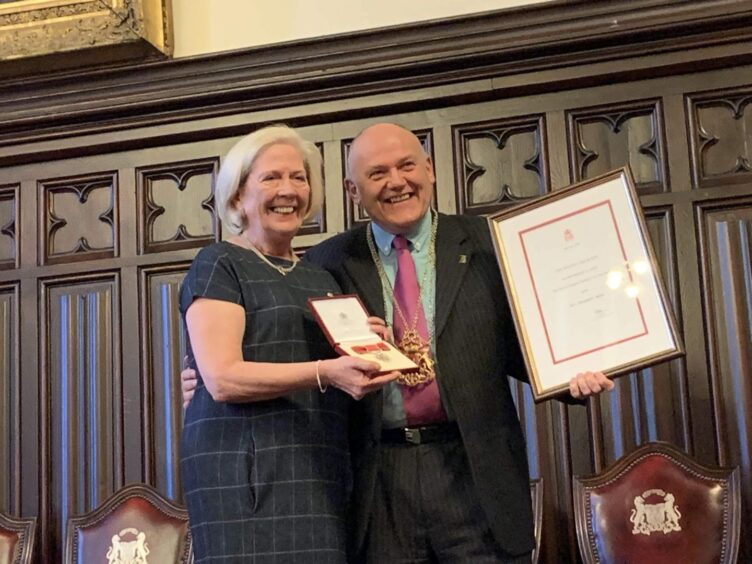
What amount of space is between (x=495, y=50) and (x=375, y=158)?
1.32 m

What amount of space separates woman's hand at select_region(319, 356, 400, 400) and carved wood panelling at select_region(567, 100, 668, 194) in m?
1.99

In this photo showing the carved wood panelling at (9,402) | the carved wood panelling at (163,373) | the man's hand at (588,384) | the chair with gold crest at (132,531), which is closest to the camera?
the man's hand at (588,384)

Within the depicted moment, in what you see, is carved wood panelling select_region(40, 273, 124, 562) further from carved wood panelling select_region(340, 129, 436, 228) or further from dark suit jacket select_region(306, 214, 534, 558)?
dark suit jacket select_region(306, 214, 534, 558)

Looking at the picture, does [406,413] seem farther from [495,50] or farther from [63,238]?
[63,238]

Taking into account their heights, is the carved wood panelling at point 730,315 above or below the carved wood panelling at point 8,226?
below

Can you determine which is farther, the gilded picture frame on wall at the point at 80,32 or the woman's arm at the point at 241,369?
the gilded picture frame on wall at the point at 80,32

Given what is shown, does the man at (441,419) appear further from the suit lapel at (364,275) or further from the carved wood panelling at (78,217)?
the carved wood panelling at (78,217)

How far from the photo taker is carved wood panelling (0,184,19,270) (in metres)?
4.29

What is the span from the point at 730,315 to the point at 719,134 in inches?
27.0

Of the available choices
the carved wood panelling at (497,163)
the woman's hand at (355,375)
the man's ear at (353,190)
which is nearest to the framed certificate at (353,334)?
the woman's hand at (355,375)

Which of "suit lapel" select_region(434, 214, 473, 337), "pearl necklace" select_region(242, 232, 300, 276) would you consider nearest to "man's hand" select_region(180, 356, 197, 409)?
"pearl necklace" select_region(242, 232, 300, 276)

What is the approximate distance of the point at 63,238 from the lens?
4.28m

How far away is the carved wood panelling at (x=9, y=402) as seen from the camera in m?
4.11

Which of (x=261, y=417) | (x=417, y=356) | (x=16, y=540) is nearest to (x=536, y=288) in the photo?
(x=417, y=356)
